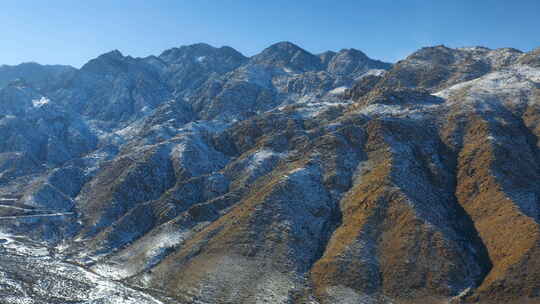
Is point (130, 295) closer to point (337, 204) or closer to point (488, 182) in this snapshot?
point (337, 204)

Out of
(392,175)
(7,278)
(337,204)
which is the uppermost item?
(392,175)

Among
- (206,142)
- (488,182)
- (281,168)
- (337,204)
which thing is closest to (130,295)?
(337,204)

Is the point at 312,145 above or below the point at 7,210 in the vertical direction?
above

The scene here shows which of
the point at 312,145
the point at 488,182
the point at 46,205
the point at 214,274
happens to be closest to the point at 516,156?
the point at 488,182

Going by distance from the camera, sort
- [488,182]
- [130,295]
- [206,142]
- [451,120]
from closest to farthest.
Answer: [130,295]
[488,182]
[451,120]
[206,142]

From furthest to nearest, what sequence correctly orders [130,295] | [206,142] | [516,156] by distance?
[206,142] → [516,156] → [130,295]

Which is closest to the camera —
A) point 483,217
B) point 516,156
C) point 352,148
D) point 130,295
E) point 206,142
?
point 130,295

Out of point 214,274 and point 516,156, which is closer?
point 214,274

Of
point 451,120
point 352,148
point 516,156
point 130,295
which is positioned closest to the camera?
point 130,295

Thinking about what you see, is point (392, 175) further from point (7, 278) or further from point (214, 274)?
point (7, 278)
